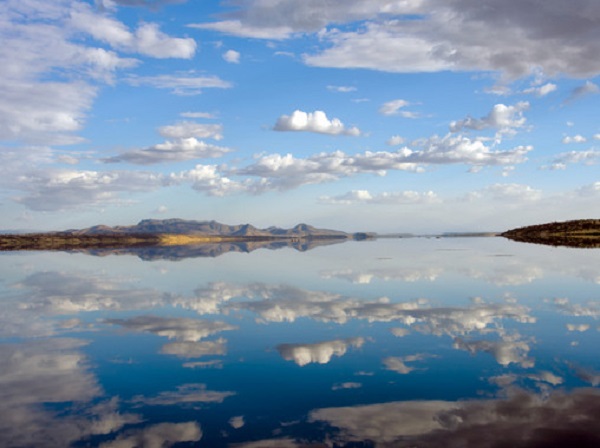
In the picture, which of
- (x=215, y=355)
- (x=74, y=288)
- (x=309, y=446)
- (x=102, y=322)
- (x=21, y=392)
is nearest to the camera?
(x=309, y=446)

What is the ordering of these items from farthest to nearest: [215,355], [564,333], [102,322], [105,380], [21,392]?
[102,322]
[564,333]
[215,355]
[105,380]
[21,392]

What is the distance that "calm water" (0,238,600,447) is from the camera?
12.4 m

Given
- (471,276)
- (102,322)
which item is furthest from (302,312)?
(471,276)

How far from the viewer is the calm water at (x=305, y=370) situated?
12375 millimetres

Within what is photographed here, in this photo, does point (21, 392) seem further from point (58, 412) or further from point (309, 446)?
point (309, 446)

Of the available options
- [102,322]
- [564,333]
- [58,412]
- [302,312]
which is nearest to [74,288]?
[102,322]

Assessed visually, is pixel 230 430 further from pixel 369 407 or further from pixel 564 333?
pixel 564 333

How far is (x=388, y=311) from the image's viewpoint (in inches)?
1145

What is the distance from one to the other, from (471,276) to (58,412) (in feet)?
136

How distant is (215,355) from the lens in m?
19.9

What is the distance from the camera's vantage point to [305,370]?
17562 millimetres

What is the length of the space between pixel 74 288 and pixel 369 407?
123ft

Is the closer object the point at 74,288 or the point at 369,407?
the point at 369,407

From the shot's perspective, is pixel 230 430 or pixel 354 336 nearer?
pixel 230 430
